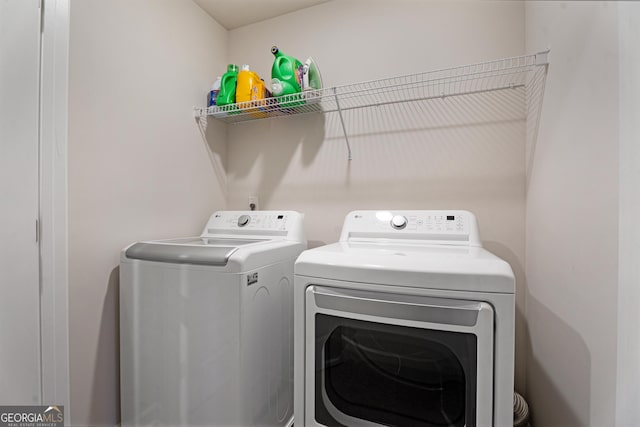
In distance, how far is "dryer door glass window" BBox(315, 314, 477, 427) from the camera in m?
0.83

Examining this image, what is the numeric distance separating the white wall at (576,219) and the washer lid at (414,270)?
20 cm

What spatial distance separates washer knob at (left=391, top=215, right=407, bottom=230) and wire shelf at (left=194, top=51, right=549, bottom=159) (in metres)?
0.63

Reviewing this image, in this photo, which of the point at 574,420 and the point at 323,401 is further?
the point at 323,401

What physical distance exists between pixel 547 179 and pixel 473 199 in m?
0.42

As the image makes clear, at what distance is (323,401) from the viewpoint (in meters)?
Answer: 0.97

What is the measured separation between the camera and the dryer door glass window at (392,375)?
2.71 ft

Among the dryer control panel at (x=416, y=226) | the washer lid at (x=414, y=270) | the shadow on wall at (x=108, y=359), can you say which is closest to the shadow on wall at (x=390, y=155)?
the dryer control panel at (x=416, y=226)

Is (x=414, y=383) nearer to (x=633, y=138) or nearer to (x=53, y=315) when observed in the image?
(x=633, y=138)

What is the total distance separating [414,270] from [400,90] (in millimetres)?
1174

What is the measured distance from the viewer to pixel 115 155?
4.26ft

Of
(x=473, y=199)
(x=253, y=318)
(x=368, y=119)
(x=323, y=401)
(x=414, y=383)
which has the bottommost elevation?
(x=323, y=401)

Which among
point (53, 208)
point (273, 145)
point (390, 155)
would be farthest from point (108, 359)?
point (390, 155)

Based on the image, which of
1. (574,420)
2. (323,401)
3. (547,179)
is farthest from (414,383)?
(547,179)

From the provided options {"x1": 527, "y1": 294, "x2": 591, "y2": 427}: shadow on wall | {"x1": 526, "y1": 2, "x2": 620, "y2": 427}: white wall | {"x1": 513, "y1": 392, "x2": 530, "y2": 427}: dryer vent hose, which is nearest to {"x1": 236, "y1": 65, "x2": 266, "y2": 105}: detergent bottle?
{"x1": 526, "y1": 2, "x2": 620, "y2": 427}: white wall
